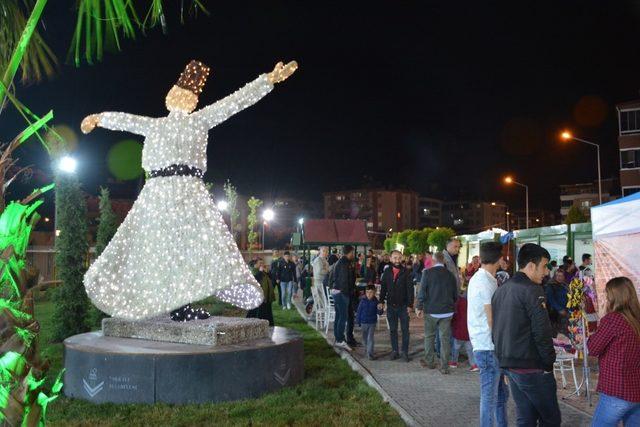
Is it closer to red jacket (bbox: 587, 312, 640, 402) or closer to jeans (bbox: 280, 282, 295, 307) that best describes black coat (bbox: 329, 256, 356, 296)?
red jacket (bbox: 587, 312, 640, 402)

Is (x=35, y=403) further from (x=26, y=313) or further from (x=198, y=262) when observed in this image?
(x=198, y=262)

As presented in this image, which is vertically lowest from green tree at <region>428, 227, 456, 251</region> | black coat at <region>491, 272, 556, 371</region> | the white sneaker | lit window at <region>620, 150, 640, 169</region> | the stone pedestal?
the white sneaker

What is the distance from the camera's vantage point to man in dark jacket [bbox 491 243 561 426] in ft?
13.5

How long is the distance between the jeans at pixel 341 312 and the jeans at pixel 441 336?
217cm

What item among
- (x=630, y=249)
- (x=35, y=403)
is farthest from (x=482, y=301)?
(x=35, y=403)

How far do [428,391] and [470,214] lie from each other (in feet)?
483

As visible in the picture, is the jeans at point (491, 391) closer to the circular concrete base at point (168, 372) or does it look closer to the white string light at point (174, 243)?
the circular concrete base at point (168, 372)

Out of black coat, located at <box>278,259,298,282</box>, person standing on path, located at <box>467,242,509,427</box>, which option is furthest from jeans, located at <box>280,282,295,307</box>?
person standing on path, located at <box>467,242,509,427</box>

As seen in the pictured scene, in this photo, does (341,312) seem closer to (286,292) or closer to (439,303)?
(439,303)

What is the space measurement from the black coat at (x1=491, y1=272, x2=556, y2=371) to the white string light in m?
3.60

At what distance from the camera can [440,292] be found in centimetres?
894

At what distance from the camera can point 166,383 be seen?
6.73m

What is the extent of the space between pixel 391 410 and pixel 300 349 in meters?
1.79

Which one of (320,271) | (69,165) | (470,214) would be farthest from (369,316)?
(470,214)
